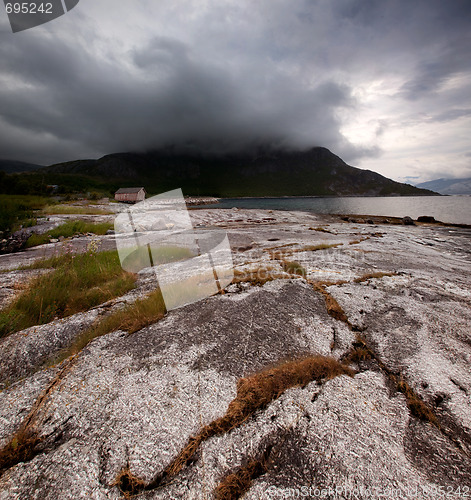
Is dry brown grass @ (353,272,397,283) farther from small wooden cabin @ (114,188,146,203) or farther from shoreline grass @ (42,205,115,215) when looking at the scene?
small wooden cabin @ (114,188,146,203)

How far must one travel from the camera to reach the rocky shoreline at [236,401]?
66.2 inches

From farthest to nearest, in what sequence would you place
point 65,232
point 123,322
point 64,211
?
point 64,211 < point 65,232 < point 123,322

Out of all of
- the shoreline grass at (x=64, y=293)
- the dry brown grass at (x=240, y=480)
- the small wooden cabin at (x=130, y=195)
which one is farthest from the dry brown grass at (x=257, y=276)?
the small wooden cabin at (x=130, y=195)

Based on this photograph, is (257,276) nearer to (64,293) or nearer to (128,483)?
(128,483)

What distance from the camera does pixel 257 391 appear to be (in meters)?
2.38

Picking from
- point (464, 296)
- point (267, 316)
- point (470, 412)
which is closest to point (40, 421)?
point (267, 316)

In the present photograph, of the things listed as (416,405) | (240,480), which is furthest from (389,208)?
(240,480)

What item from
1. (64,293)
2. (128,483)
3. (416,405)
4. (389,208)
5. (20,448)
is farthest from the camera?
(389,208)

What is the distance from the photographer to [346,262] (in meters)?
7.25

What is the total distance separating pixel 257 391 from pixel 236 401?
9.7 inches

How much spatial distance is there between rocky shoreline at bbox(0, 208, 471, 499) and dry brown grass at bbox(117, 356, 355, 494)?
2cm

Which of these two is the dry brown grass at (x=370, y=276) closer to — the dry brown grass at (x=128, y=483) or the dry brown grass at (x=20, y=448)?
the dry brown grass at (x=128, y=483)

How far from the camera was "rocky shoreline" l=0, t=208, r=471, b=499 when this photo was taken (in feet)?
5.52

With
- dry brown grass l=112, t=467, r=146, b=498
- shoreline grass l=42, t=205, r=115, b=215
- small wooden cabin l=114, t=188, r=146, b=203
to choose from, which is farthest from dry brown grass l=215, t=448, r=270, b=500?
small wooden cabin l=114, t=188, r=146, b=203
